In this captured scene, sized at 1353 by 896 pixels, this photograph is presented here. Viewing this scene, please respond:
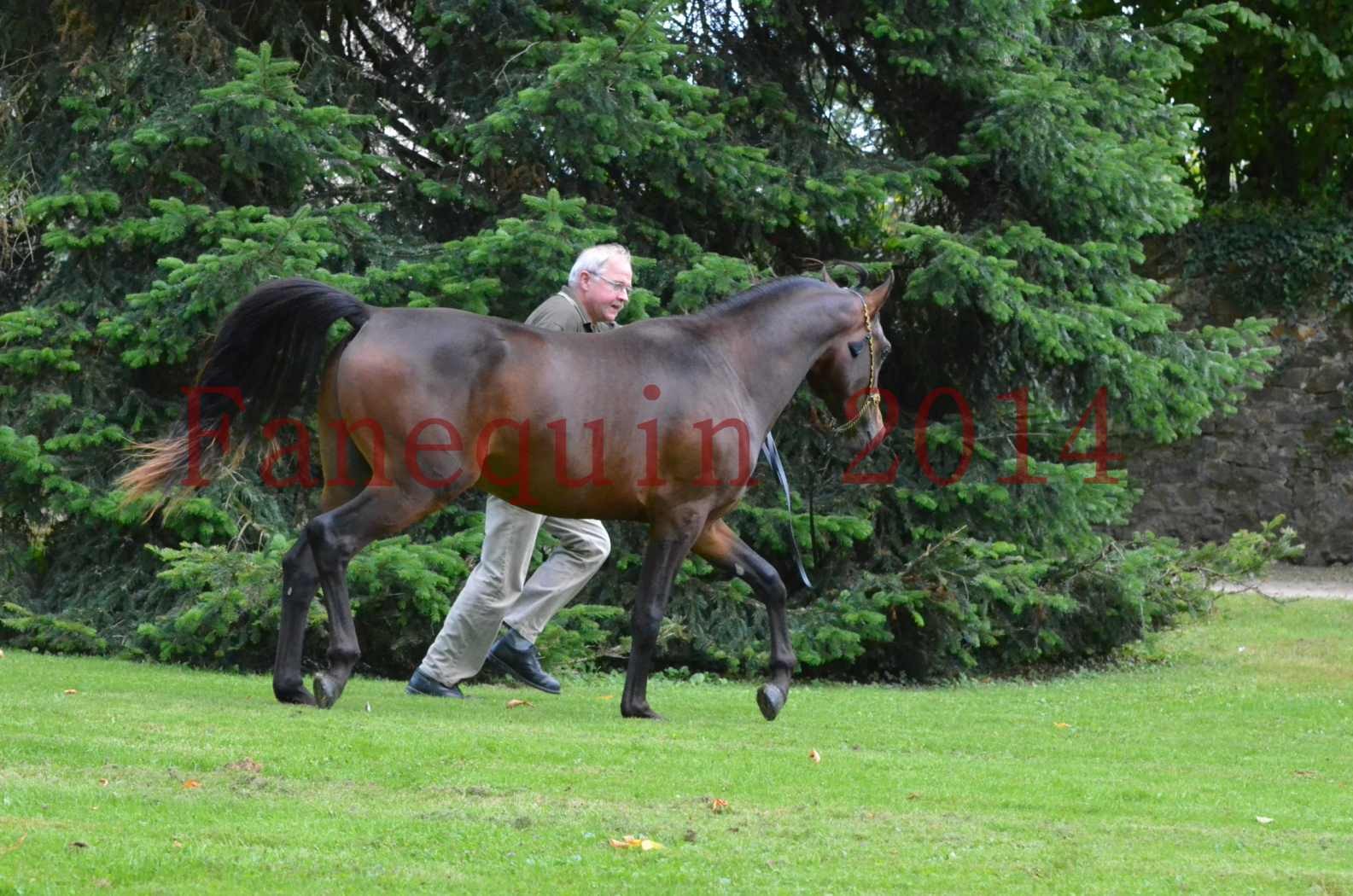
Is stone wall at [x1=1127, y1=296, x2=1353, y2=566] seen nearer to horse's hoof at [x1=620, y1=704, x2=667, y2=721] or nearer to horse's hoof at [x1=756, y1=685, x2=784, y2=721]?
horse's hoof at [x1=756, y1=685, x2=784, y2=721]

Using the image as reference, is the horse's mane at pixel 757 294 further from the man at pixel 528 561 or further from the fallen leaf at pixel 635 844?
the fallen leaf at pixel 635 844

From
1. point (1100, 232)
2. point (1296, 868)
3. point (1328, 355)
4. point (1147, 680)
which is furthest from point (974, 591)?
point (1328, 355)

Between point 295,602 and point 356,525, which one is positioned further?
point 295,602

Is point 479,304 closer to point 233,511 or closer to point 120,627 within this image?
point 233,511

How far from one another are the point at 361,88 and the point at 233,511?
3.23 meters

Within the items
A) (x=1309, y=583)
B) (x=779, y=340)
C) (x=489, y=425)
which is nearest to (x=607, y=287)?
(x=779, y=340)

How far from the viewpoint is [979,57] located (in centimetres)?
1129

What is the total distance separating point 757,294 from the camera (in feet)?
26.4

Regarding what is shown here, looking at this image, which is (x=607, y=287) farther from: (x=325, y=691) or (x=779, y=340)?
(x=325, y=691)

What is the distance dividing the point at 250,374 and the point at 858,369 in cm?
298

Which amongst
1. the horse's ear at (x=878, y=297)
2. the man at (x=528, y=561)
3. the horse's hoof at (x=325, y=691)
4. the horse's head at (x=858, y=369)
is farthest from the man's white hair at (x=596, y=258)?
the horse's hoof at (x=325, y=691)

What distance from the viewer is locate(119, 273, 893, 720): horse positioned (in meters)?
7.12

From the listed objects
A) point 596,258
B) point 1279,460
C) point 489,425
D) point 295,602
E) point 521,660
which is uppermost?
point 1279,460

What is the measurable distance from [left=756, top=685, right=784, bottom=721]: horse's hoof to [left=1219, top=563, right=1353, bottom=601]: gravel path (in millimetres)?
10019
